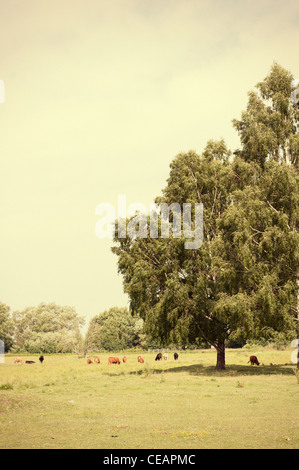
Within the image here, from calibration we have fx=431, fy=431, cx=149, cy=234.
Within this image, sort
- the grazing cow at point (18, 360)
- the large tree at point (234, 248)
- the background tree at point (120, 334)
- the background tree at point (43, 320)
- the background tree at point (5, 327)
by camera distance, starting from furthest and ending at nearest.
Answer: the background tree at point (43, 320)
the background tree at point (120, 334)
the background tree at point (5, 327)
the grazing cow at point (18, 360)
the large tree at point (234, 248)

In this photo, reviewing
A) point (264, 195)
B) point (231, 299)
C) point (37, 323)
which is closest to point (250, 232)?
point (264, 195)

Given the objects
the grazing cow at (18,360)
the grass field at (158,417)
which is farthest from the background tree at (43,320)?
the grass field at (158,417)

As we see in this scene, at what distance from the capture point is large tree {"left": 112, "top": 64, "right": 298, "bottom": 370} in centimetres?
2975

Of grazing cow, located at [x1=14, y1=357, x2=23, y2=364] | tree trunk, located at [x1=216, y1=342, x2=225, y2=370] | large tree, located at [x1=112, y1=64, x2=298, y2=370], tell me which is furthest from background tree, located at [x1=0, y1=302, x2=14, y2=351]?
tree trunk, located at [x1=216, y1=342, x2=225, y2=370]

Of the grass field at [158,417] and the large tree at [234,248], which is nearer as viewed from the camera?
the grass field at [158,417]

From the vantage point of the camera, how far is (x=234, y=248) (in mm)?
32688

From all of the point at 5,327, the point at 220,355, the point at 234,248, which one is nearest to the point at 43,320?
the point at 5,327

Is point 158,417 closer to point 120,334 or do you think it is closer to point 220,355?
point 220,355

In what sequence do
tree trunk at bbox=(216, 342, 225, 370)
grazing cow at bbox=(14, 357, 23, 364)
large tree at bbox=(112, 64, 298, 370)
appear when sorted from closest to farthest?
large tree at bbox=(112, 64, 298, 370) → tree trunk at bbox=(216, 342, 225, 370) → grazing cow at bbox=(14, 357, 23, 364)

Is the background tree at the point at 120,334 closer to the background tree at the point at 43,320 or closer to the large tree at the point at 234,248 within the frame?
the background tree at the point at 43,320

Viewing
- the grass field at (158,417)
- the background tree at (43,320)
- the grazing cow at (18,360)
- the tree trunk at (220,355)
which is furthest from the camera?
the background tree at (43,320)

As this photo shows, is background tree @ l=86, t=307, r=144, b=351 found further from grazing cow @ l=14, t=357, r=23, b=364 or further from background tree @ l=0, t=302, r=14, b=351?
grazing cow @ l=14, t=357, r=23, b=364

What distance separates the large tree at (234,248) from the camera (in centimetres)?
2975

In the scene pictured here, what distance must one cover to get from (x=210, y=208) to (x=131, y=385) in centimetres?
1629
